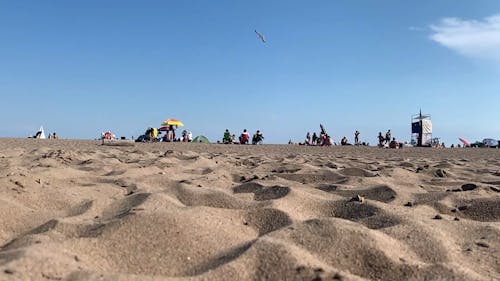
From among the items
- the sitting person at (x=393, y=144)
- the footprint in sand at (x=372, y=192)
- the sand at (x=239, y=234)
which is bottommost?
the sand at (x=239, y=234)

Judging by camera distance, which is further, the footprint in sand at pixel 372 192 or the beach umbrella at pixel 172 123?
the beach umbrella at pixel 172 123

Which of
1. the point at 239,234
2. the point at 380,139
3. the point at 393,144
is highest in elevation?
the point at 380,139

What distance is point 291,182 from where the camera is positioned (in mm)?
4637

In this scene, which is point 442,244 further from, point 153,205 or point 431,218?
point 153,205

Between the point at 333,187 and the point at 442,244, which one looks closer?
the point at 442,244

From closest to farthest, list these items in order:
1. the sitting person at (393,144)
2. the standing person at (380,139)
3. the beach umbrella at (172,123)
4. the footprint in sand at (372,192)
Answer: the footprint in sand at (372,192), the sitting person at (393,144), the standing person at (380,139), the beach umbrella at (172,123)

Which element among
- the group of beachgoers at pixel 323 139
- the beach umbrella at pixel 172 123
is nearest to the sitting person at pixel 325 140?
the group of beachgoers at pixel 323 139

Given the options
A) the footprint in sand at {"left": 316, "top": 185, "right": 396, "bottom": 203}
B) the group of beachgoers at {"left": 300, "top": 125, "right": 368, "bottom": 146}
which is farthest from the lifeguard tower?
the footprint in sand at {"left": 316, "top": 185, "right": 396, "bottom": 203}

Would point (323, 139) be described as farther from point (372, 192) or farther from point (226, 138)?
point (372, 192)

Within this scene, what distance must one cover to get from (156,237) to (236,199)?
44.6 inches

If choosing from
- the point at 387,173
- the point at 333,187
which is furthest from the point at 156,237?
the point at 387,173

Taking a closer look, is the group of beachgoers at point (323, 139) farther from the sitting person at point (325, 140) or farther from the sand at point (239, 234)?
the sand at point (239, 234)

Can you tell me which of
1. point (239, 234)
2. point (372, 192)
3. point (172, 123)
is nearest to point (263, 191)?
point (372, 192)

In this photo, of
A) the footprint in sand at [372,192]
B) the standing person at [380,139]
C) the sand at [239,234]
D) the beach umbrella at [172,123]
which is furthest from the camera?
the beach umbrella at [172,123]
